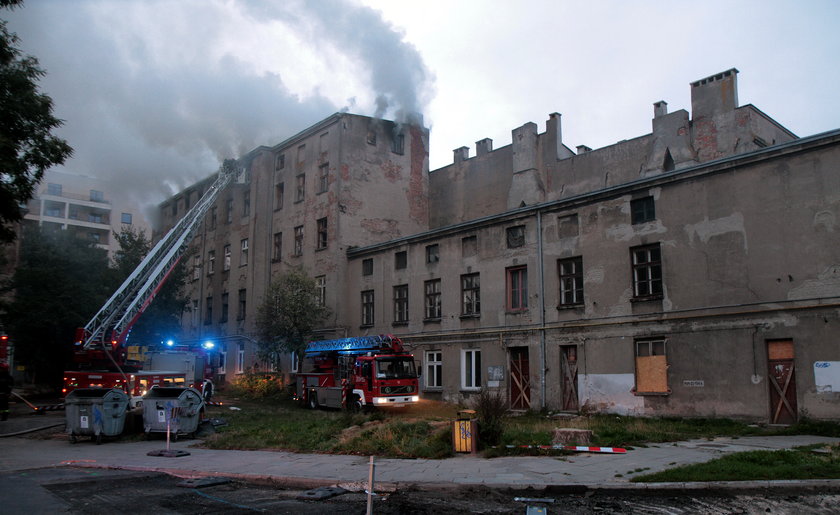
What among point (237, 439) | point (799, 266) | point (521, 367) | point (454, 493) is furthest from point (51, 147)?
point (799, 266)

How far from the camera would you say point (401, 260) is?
100 ft

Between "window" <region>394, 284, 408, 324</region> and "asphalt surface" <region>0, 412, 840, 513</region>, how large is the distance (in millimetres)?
14607

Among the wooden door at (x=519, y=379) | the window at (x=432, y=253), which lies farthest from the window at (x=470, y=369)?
the window at (x=432, y=253)

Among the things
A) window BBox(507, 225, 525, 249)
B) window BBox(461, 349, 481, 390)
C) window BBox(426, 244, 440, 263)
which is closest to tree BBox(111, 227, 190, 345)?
window BBox(426, 244, 440, 263)

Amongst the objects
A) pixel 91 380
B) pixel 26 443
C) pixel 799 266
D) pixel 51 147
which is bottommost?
pixel 26 443

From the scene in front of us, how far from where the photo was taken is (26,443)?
17.5m

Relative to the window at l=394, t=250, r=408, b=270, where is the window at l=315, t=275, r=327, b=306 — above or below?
below

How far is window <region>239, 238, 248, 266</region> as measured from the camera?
4231 cm

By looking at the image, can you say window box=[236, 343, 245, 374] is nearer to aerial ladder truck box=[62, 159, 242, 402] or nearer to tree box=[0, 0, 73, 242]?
aerial ladder truck box=[62, 159, 242, 402]

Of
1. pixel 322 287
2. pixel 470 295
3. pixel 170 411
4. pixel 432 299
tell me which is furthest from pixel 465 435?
pixel 322 287

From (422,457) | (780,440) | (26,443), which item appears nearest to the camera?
(422,457)

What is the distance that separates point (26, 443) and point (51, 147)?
8633 mm

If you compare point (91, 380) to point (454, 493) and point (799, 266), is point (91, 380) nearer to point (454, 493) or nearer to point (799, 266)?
point (454, 493)

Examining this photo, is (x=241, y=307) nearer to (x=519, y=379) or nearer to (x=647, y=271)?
(x=519, y=379)
